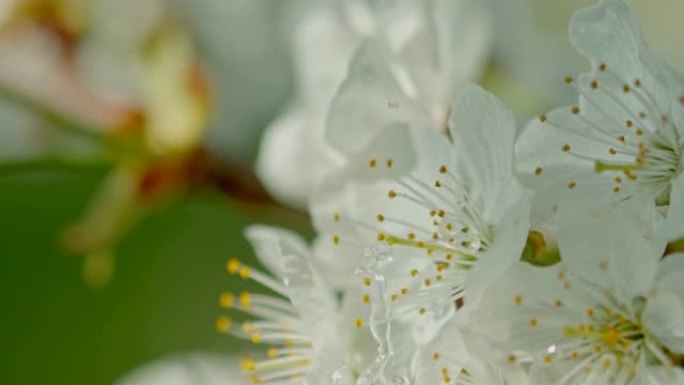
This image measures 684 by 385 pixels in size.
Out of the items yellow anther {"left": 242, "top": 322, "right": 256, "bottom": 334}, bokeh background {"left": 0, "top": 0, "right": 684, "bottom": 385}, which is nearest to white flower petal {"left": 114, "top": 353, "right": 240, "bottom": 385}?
bokeh background {"left": 0, "top": 0, "right": 684, "bottom": 385}

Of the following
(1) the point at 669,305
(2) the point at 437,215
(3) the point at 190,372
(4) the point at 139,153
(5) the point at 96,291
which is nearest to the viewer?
(1) the point at 669,305

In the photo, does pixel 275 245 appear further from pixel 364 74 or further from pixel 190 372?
pixel 190 372

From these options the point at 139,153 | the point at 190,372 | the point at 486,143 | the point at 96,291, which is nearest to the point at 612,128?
the point at 486,143

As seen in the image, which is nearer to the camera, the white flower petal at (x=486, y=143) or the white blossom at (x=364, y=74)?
the white flower petal at (x=486, y=143)

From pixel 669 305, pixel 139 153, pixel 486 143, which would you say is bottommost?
pixel 669 305

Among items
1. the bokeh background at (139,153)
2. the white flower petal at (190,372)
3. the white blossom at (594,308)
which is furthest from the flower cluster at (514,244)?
the white flower petal at (190,372)

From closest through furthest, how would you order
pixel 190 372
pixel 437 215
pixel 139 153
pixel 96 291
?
pixel 437 215, pixel 139 153, pixel 190 372, pixel 96 291

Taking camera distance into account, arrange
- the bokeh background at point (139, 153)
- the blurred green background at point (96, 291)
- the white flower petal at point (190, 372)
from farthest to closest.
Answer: the blurred green background at point (96, 291), the white flower petal at point (190, 372), the bokeh background at point (139, 153)

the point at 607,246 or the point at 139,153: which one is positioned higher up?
the point at 139,153

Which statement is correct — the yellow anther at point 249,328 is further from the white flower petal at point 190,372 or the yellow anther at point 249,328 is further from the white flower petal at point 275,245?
the white flower petal at point 190,372
